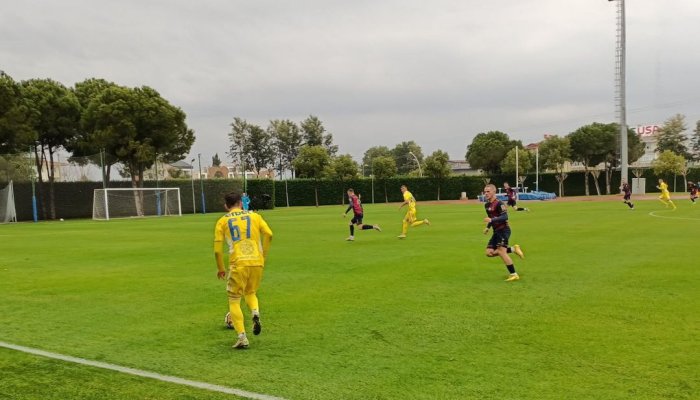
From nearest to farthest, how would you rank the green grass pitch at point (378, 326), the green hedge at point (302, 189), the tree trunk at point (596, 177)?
1. the green grass pitch at point (378, 326)
2. the green hedge at point (302, 189)
3. the tree trunk at point (596, 177)

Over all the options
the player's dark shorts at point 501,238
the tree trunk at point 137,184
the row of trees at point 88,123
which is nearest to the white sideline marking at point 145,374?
the player's dark shorts at point 501,238

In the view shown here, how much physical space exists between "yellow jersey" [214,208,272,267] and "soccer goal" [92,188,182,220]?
37.2m

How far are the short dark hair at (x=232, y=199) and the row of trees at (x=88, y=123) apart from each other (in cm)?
3837

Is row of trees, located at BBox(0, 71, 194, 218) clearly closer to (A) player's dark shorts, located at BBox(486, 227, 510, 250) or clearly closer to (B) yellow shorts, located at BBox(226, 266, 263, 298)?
(A) player's dark shorts, located at BBox(486, 227, 510, 250)

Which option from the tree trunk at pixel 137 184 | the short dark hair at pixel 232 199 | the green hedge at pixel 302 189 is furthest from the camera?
the tree trunk at pixel 137 184

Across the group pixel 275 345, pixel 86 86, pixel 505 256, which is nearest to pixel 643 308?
pixel 505 256

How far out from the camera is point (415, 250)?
15.7 meters

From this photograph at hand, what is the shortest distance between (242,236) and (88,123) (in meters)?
41.2

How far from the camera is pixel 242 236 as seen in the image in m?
6.67

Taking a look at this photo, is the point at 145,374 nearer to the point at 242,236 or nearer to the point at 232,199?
the point at 242,236

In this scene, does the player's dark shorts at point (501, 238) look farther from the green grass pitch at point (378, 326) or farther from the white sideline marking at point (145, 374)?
the white sideline marking at point (145, 374)

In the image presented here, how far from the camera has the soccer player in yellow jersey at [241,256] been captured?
21.4 feet

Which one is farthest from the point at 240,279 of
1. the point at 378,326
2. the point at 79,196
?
the point at 79,196

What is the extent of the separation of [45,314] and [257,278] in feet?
13.8
